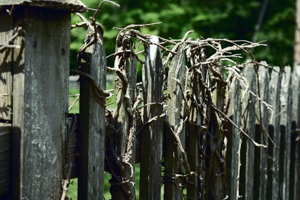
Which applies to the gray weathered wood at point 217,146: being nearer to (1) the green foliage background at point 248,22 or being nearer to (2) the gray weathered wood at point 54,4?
(2) the gray weathered wood at point 54,4

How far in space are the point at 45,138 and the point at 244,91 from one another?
1.70m

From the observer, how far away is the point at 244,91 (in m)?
2.88

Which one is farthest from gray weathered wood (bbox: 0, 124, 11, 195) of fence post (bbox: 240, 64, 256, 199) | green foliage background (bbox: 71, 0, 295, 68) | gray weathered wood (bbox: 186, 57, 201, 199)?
green foliage background (bbox: 71, 0, 295, 68)

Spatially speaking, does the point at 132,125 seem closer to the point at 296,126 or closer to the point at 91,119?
the point at 91,119

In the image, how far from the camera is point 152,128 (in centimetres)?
207

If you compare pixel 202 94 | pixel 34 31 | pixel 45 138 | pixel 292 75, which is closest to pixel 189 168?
pixel 202 94

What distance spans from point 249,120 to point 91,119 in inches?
61.1

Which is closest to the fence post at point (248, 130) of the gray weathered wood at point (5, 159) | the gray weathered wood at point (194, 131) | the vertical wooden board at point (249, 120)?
the vertical wooden board at point (249, 120)

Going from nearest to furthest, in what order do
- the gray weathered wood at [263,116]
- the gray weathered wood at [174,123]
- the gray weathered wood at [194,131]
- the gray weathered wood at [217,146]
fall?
1. the gray weathered wood at [174,123]
2. the gray weathered wood at [194,131]
3. the gray weathered wood at [217,146]
4. the gray weathered wood at [263,116]

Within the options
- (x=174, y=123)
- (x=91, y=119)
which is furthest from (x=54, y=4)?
(x=174, y=123)

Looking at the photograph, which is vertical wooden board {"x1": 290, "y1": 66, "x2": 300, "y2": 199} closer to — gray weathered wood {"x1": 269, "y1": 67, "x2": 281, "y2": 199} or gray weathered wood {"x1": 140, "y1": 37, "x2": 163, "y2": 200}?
gray weathered wood {"x1": 269, "y1": 67, "x2": 281, "y2": 199}

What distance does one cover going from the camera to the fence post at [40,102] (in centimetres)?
140

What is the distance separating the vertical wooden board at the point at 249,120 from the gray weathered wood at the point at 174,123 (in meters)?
0.80

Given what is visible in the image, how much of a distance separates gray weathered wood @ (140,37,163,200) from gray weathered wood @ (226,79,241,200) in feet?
2.50
